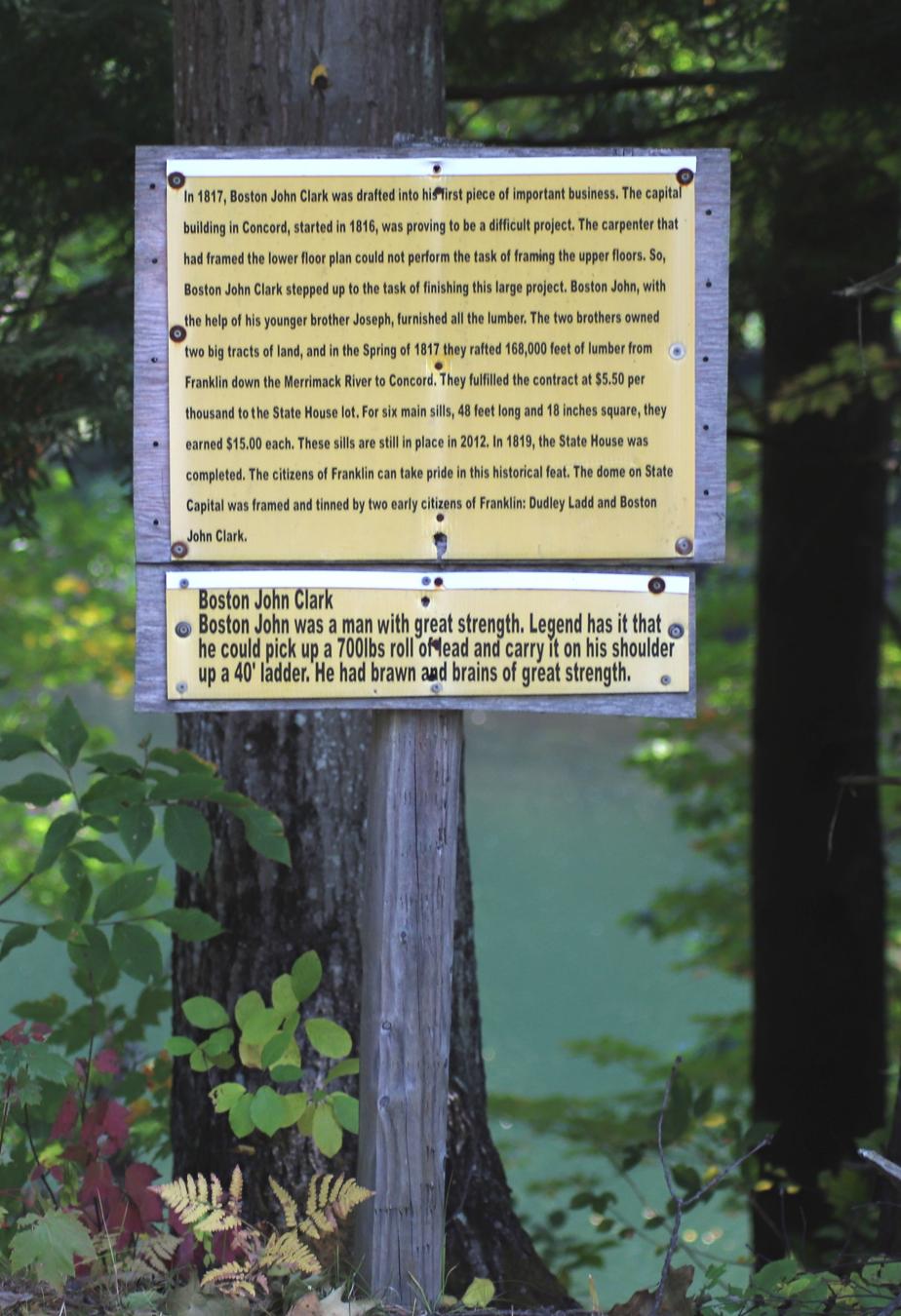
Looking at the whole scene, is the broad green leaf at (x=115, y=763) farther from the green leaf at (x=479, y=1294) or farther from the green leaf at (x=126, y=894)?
the green leaf at (x=479, y=1294)

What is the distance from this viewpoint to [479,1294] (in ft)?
8.45

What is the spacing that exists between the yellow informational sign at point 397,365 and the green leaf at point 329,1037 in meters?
0.91

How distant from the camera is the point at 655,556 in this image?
2.49 metres

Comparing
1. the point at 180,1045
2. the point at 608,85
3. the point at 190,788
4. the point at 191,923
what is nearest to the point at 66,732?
the point at 190,788

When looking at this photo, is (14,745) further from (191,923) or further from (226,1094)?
(226,1094)

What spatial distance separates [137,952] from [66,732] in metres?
0.50

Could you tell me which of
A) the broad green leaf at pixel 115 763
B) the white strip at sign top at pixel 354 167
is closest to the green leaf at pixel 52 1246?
the broad green leaf at pixel 115 763

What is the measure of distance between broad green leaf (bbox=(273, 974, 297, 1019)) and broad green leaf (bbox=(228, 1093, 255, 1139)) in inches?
6.8

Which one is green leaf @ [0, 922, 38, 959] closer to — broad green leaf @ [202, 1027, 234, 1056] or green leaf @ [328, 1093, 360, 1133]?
broad green leaf @ [202, 1027, 234, 1056]

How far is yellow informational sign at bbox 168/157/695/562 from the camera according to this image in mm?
2451

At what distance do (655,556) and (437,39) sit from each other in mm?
1462

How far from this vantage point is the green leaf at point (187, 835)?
2822mm

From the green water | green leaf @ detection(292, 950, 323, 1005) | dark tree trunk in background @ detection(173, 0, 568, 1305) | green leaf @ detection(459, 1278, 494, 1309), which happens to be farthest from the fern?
the green water

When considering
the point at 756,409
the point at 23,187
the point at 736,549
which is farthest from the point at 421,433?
the point at 736,549
